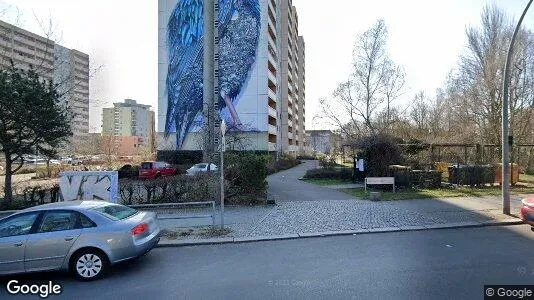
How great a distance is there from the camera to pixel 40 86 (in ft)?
42.3

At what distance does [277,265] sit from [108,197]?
6.93 meters

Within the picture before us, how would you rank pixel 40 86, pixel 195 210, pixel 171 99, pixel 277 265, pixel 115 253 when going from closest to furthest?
pixel 115 253 → pixel 277 265 → pixel 195 210 → pixel 40 86 → pixel 171 99

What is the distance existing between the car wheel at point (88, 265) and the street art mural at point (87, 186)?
539 cm

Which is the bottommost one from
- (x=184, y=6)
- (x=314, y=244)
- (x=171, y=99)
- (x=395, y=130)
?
(x=314, y=244)

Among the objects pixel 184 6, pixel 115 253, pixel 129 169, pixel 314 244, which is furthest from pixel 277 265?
pixel 184 6

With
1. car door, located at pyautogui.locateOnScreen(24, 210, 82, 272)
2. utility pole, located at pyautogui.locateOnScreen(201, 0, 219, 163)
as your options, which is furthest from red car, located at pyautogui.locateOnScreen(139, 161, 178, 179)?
car door, located at pyautogui.locateOnScreen(24, 210, 82, 272)

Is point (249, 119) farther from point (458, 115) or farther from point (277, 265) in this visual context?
point (277, 265)

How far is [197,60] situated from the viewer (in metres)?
43.7

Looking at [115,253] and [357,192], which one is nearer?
[115,253]

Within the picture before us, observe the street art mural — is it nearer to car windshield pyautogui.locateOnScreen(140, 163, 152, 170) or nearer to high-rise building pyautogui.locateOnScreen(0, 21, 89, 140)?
high-rise building pyautogui.locateOnScreen(0, 21, 89, 140)

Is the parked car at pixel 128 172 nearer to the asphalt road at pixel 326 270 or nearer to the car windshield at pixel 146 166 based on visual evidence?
the car windshield at pixel 146 166

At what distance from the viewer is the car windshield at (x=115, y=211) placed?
6285 mm

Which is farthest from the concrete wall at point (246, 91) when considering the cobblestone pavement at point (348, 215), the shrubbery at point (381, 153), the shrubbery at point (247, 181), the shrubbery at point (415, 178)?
the cobblestone pavement at point (348, 215)

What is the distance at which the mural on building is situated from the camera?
141 ft
